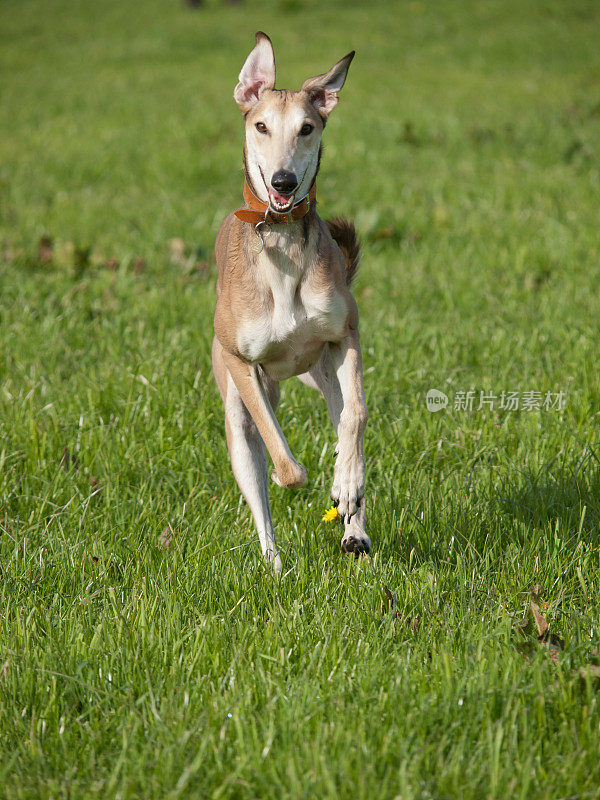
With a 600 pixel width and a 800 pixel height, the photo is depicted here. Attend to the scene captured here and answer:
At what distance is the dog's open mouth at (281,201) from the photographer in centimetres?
289

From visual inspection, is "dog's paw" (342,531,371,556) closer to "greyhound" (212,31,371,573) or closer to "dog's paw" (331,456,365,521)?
"greyhound" (212,31,371,573)

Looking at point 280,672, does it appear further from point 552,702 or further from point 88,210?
point 88,210

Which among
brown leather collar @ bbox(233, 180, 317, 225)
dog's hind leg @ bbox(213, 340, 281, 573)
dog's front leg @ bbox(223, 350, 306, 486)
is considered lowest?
dog's hind leg @ bbox(213, 340, 281, 573)

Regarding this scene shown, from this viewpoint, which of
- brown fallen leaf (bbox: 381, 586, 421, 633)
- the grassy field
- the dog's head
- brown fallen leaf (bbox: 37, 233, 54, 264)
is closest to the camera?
the grassy field

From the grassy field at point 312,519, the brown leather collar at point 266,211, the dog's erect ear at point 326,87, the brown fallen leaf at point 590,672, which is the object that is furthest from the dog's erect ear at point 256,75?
the brown fallen leaf at point 590,672

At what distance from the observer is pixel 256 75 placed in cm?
314

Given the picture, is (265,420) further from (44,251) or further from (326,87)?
(44,251)

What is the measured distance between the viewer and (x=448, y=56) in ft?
60.5

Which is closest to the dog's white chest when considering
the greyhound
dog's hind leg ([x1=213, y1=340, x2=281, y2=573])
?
the greyhound

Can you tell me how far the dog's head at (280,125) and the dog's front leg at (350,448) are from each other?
65cm

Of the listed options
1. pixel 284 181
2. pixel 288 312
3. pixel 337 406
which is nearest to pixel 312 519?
pixel 337 406

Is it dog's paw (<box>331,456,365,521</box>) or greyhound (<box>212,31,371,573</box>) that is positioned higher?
greyhound (<box>212,31,371,573</box>)

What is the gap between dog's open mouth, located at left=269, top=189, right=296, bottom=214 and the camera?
2.89 metres

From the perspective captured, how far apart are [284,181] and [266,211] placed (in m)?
0.21
